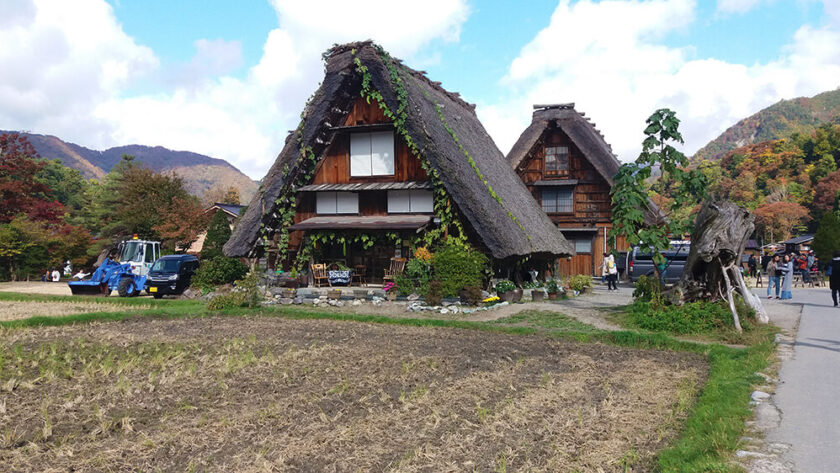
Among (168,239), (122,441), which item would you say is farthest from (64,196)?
(122,441)

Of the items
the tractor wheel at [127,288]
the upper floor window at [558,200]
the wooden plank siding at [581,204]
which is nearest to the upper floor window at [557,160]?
the wooden plank siding at [581,204]

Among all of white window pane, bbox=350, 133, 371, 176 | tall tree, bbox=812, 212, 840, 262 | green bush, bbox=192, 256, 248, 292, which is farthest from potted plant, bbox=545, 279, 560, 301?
tall tree, bbox=812, 212, 840, 262

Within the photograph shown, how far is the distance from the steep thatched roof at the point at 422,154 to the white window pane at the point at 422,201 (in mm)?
1591

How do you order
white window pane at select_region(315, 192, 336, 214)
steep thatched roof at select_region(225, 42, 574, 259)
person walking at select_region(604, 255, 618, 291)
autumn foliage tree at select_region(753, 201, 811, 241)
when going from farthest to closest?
autumn foliage tree at select_region(753, 201, 811, 241), person walking at select_region(604, 255, 618, 291), white window pane at select_region(315, 192, 336, 214), steep thatched roof at select_region(225, 42, 574, 259)

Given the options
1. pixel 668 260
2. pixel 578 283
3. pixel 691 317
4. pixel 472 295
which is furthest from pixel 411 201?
pixel 668 260

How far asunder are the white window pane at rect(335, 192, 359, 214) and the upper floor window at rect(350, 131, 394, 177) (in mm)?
766

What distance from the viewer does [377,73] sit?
706 inches

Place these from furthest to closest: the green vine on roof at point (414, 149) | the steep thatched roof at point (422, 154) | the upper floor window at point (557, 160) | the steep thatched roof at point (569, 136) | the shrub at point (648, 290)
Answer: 1. the upper floor window at point (557, 160)
2. the steep thatched roof at point (569, 136)
3. the green vine on roof at point (414, 149)
4. the steep thatched roof at point (422, 154)
5. the shrub at point (648, 290)

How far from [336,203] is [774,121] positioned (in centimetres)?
13574

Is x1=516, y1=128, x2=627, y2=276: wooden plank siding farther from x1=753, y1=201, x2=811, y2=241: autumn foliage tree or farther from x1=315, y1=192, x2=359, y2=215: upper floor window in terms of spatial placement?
x1=753, y1=201, x2=811, y2=241: autumn foliage tree

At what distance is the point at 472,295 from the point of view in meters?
15.8

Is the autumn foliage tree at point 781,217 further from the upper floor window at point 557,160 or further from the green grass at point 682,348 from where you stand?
the green grass at point 682,348

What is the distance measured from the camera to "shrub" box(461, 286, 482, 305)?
1577 centimetres

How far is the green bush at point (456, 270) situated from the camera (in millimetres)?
15953
